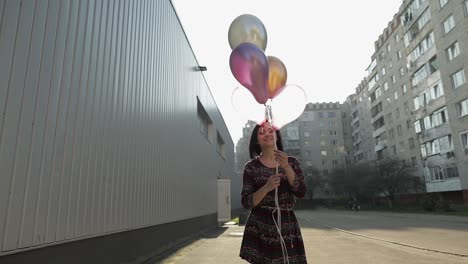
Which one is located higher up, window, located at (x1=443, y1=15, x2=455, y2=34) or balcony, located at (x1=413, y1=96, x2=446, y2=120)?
window, located at (x1=443, y1=15, x2=455, y2=34)

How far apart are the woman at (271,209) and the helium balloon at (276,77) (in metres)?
1.01

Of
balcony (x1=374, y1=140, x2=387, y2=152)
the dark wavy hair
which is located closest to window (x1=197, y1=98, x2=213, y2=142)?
the dark wavy hair

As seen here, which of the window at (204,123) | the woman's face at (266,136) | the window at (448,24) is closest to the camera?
the woman's face at (266,136)

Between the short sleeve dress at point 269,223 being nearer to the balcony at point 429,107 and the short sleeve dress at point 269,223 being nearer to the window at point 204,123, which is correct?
the window at point 204,123

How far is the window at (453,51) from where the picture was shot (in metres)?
31.4

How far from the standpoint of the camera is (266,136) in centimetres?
272

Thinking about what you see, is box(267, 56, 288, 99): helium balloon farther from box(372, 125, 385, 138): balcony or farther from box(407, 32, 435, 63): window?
box(372, 125, 385, 138): balcony

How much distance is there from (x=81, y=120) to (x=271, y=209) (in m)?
3.53

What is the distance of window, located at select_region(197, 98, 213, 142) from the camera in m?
18.0

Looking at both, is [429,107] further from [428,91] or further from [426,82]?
[426,82]

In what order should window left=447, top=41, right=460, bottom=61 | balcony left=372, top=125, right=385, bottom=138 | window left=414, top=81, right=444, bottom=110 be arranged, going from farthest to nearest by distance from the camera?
balcony left=372, top=125, right=385, bottom=138 < window left=414, top=81, right=444, bottom=110 < window left=447, top=41, right=460, bottom=61

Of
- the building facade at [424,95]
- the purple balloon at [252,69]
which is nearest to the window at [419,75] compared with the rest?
the building facade at [424,95]

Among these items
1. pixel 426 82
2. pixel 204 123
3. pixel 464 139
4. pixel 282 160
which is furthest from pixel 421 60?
pixel 282 160

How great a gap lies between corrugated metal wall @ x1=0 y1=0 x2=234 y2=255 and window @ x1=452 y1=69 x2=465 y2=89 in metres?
30.2
